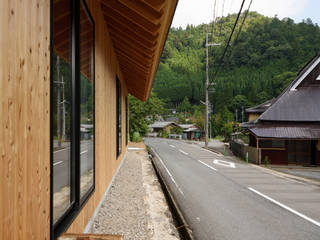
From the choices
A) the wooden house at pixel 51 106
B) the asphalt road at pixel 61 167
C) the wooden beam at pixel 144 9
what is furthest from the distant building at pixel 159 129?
the asphalt road at pixel 61 167

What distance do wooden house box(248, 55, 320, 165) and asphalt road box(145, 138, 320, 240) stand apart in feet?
23.0

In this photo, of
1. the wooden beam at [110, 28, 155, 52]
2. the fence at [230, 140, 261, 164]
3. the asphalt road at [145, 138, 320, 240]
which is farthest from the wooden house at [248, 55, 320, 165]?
the wooden beam at [110, 28, 155, 52]

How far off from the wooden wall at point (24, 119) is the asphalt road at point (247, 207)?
12.1ft

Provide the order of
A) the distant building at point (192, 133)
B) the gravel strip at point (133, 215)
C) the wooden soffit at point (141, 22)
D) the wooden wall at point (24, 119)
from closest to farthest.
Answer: the wooden wall at point (24, 119) < the wooden soffit at point (141, 22) < the gravel strip at point (133, 215) < the distant building at point (192, 133)

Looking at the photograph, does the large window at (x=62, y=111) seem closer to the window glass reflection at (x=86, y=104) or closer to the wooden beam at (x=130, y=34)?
the window glass reflection at (x=86, y=104)

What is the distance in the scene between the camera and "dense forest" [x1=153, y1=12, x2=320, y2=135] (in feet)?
199

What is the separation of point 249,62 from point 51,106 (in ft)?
301

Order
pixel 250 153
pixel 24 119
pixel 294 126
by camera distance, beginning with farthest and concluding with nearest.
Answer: pixel 250 153 < pixel 294 126 < pixel 24 119

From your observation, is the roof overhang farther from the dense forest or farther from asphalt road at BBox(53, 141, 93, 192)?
the dense forest

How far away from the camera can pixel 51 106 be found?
168 centimetres

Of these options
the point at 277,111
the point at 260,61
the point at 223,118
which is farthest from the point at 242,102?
the point at 277,111

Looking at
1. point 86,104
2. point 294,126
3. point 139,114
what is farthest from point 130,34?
point 139,114

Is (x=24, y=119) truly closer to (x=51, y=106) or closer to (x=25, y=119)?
(x=25, y=119)

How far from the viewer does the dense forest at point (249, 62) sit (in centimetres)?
6059
